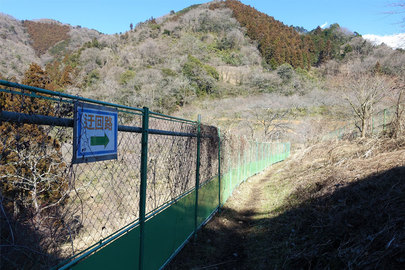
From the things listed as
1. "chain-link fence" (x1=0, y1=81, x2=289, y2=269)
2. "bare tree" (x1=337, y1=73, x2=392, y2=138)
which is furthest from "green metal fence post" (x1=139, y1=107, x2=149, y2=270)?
"bare tree" (x1=337, y1=73, x2=392, y2=138)

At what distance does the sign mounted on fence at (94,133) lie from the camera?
76.5 inches

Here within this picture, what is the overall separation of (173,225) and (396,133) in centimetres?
735

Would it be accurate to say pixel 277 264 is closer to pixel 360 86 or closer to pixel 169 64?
pixel 360 86

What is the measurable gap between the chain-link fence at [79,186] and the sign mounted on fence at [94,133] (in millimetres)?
50

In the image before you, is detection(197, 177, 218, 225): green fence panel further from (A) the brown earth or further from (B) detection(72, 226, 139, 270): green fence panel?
(B) detection(72, 226, 139, 270): green fence panel

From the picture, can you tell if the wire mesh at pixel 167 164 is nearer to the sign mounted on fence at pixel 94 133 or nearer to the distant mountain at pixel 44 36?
the sign mounted on fence at pixel 94 133

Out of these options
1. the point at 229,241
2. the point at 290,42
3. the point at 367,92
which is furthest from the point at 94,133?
the point at 290,42

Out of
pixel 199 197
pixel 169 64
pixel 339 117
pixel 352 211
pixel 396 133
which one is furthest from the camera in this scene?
pixel 169 64

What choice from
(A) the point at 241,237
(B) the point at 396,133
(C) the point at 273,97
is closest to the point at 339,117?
(C) the point at 273,97

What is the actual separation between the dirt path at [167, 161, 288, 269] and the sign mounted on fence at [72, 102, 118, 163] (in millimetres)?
2592

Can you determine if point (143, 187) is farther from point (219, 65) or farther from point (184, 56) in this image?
point (219, 65)

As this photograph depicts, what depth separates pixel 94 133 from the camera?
213 centimetres

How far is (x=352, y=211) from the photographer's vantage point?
4.00 m

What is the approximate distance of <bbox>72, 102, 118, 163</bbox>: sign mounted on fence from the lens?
194 centimetres
